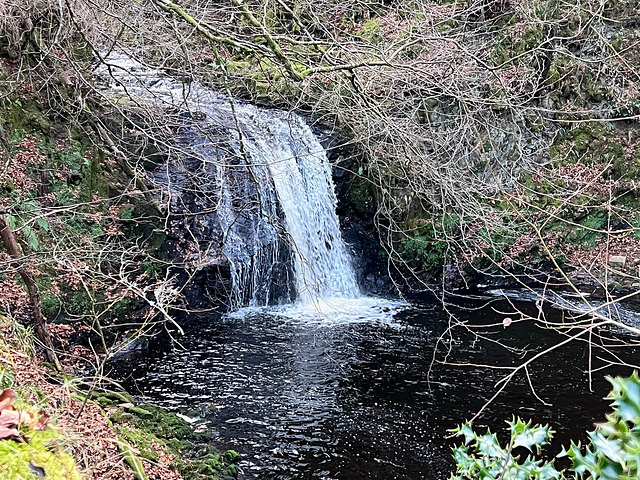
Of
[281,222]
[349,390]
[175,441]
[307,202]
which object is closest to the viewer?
[175,441]

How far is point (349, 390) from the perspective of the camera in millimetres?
5871

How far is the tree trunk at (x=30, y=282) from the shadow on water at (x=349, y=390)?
4.83 ft

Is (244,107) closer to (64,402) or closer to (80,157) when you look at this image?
(80,157)

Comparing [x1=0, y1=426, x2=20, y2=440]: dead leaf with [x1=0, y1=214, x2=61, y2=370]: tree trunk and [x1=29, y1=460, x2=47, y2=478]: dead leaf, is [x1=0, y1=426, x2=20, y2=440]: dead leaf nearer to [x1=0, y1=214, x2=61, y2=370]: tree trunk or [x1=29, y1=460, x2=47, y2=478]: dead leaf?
[x1=29, y1=460, x2=47, y2=478]: dead leaf

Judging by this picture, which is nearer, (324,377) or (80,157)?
(324,377)

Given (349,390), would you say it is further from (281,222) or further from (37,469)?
(37,469)

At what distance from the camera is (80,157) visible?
6.75 metres

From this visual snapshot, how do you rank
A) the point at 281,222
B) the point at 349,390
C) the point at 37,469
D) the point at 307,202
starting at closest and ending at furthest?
Result: the point at 37,469 < the point at 349,390 < the point at 281,222 < the point at 307,202

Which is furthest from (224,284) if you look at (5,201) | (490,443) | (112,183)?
(490,443)

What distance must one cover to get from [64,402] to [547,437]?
269cm

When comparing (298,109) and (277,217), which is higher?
(298,109)

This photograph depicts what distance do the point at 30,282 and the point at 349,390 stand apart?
352 cm

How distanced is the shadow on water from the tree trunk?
1473 mm

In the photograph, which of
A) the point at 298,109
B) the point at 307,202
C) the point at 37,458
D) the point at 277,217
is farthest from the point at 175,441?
the point at 307,202
